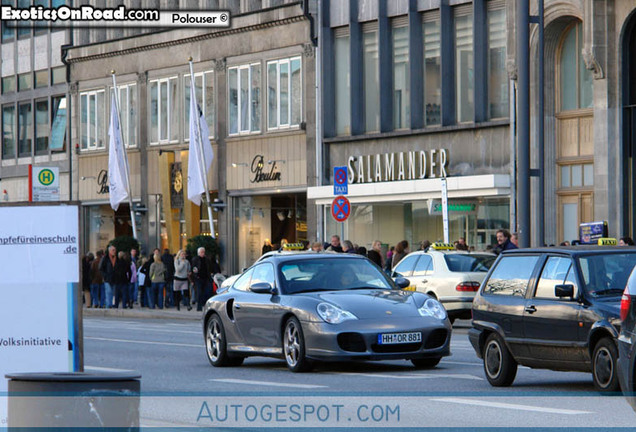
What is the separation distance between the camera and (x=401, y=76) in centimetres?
4312

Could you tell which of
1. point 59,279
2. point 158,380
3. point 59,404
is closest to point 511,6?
point 158,380

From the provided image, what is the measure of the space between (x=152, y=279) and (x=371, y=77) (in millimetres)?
8848

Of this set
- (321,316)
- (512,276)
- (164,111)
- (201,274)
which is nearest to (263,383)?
(321,316)

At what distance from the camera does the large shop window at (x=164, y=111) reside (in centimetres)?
5231

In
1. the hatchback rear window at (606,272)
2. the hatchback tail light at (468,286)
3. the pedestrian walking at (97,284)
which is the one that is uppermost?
the hatchback rear window at (606,272)

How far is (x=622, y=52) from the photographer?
34812 millimetres

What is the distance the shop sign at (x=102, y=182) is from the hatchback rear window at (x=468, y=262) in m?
29.2

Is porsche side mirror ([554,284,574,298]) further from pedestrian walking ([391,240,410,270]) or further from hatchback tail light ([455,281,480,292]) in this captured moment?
pedestrian walking ([391,240,410,270])

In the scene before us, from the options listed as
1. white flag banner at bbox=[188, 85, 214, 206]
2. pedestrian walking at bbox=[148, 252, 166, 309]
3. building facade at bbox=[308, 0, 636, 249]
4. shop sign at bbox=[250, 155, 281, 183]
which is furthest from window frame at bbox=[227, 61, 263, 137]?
pedestrian walking at bbox=[148, 252, 166, 309]

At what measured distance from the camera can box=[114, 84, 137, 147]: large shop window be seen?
5453 centimetres

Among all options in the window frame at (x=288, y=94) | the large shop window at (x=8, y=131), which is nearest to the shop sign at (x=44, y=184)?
the window frame at (x=288, y=94)

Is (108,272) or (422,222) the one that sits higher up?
(422,222)

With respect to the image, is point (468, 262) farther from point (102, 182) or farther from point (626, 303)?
point (102, 182)

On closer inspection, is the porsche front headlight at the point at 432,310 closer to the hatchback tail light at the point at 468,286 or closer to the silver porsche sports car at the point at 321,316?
the silver porsche sports car at the point at 321,316
